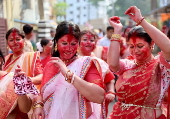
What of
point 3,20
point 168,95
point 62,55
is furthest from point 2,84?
point 3,20

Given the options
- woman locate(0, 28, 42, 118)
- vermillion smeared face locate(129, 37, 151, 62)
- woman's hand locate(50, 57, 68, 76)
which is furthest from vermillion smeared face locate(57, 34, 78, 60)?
woman locate(0, 28, 42, 118)

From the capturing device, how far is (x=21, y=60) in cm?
394

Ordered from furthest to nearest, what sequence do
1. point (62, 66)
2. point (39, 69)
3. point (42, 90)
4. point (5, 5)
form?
point (5, 5) → point (39, 69) → point (42, 90) → point (62, 66)

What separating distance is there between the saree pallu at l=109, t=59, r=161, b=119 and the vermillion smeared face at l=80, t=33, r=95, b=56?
68.1 inches

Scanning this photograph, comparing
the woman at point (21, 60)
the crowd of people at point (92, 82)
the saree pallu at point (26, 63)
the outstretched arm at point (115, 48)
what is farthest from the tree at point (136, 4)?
the outstretched arm at point (115, 48)

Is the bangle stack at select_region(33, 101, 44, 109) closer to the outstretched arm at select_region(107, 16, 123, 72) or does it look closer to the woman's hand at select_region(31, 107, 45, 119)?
the woman's hand at select_region(31, 107, 45, 119)

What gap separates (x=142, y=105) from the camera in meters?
2.88

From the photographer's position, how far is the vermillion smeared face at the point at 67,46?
8.86 ft

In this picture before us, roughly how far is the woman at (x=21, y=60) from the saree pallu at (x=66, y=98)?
101 centimetres

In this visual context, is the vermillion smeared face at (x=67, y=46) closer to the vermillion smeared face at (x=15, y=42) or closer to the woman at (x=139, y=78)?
the woman at (x=139, y=78)

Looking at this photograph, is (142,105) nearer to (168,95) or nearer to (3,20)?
(168,95)

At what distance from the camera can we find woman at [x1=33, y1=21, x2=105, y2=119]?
8.25 ft

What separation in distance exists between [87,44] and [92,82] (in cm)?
218

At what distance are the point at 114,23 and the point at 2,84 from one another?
1.27 metres
